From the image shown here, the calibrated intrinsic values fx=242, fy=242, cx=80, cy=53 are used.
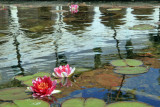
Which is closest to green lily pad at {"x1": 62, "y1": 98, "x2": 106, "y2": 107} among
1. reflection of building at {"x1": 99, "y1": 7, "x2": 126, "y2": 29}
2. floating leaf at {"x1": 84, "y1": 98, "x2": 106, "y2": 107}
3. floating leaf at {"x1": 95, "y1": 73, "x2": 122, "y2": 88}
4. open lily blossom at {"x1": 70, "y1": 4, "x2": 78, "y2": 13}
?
floating leaf at {"x1": 84, "y1": 98, "x2": 106, "y2": 107}

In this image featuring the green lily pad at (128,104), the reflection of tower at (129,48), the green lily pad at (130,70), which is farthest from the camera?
the reflection of tower at (129,48)

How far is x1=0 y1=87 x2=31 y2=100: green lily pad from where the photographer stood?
1.46 meters

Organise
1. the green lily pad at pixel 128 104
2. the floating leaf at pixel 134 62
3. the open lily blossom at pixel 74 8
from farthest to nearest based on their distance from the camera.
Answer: the open lily blossom at pixel 74 8, the floating leaf at pixel 134 62, the green lily pad at pixel 128 104

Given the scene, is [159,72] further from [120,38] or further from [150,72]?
[120,38]

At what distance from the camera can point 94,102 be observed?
1.32 m

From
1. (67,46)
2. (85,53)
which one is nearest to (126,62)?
(85,53)

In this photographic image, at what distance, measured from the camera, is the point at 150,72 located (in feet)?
5.97

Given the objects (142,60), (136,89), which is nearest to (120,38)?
(142,60)

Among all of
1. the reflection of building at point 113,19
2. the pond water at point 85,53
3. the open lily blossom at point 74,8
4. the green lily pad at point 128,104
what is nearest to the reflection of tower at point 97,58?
the pond water at point 85,53

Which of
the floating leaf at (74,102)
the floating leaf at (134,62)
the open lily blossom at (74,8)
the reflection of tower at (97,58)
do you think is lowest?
the floating leaf at (74,102)

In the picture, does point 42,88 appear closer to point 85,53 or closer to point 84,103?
point 84,103

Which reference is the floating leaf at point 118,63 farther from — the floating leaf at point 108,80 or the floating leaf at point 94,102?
the floating leaf at point 94,102

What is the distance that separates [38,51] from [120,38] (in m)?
1.12

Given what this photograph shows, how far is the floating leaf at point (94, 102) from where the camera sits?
4.24 ft
